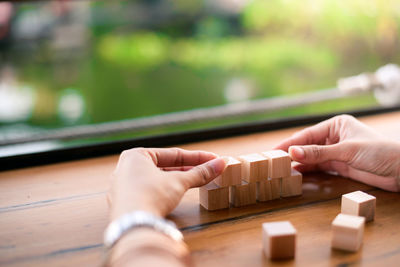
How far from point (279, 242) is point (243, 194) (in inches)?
8.6

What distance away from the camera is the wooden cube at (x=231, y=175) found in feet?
2.79

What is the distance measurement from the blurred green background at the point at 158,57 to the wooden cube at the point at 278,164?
5.10 meters

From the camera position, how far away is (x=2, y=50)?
638 cm

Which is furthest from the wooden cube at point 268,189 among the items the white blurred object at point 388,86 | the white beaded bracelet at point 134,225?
the white blurred object at point 388,86

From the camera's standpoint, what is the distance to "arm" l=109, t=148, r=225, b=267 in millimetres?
579

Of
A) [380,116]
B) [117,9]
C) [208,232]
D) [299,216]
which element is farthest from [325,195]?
[117,9]

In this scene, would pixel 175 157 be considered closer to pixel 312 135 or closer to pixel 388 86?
pixel 312 135

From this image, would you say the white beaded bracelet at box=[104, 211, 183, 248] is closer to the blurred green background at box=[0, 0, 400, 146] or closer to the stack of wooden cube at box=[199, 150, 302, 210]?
the stack of wooden cube at box=[199, 150, 302, 210]

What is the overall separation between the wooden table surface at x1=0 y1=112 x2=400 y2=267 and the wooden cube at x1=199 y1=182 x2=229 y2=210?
2 centimetres

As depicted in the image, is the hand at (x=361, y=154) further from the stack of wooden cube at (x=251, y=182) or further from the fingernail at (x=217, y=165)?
the fingernail at (x=217, y=165)

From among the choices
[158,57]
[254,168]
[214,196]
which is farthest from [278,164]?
[158,57]

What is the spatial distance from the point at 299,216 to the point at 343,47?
5.91 metres

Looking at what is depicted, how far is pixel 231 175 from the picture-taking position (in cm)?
86

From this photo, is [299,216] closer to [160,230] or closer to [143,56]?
[160,230]
